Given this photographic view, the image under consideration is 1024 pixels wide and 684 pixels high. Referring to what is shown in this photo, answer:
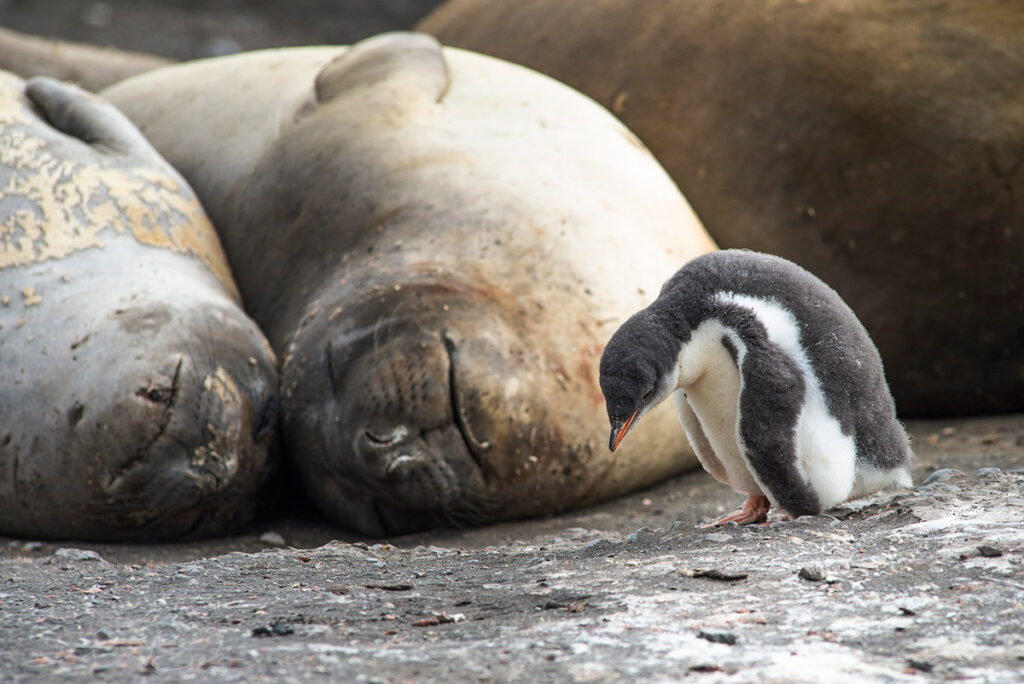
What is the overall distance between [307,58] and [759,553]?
3.06m

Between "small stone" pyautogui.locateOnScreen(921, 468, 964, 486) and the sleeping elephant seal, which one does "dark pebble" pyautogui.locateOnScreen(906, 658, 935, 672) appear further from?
the sleeping elephant seal

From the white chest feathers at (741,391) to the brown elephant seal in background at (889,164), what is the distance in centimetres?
180

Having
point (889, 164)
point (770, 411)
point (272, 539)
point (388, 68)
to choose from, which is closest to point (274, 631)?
point (770, 411)

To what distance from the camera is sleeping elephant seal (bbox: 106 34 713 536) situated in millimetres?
2906

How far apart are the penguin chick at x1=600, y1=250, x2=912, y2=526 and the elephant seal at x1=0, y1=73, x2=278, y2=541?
4.31 feet

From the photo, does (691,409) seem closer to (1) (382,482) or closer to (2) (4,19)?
(1) (382,482)

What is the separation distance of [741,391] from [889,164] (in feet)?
6.60

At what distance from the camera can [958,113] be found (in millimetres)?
3760

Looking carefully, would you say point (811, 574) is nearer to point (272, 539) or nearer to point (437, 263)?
point (437, 263)

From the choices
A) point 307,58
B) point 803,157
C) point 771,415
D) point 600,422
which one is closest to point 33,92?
point 307,58

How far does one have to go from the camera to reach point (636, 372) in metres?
2.03

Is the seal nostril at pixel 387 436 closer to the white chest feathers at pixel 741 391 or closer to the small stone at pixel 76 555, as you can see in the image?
the small stone at pixel 76 555

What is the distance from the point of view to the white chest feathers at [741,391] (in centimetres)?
215

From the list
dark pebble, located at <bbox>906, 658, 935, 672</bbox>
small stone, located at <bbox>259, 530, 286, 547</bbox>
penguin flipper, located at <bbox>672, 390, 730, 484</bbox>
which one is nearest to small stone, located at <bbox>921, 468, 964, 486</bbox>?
penguin flipper, located at <bbox>672, 390, 730, 484</bbox>
